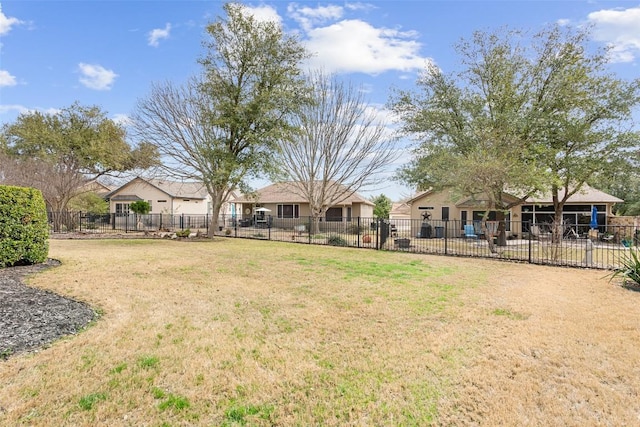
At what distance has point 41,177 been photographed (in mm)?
20750

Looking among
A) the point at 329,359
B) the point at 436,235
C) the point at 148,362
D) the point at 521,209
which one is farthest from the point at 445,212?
the point at 148,362

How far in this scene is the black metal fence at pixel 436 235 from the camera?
12.3 metres

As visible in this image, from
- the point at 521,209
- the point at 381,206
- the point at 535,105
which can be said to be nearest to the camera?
the point at 535,105

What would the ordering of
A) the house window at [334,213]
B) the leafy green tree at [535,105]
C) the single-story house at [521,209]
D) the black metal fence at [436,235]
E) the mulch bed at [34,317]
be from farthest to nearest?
the house window at [334,213] → the single-story house at [521,209] → the leafy green tree at [535,105] → the black metal fence at [436,235] → the mulch bed at [34,317]

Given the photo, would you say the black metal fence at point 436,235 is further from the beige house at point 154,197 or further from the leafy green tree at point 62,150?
the beige house at point 154,197

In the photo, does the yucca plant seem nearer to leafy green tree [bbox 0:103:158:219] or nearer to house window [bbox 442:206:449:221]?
house window [bbox 442:206:449:221]

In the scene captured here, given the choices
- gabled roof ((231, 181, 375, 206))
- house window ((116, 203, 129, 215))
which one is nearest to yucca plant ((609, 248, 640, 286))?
gabled roof ((231, 181, 375, 206))

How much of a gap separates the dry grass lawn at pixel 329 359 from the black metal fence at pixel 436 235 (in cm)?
590

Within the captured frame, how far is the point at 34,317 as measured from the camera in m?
4.29

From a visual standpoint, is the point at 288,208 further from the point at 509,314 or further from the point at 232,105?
the point at 509,314

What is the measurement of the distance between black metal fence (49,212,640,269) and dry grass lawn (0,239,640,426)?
5899 mm

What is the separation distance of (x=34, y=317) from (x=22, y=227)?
4487mm

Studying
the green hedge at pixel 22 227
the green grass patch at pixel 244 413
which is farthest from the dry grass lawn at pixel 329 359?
the green hedge at pixel 22 227

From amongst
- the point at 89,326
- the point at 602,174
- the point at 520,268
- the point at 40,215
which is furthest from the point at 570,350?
the point at 602,174
